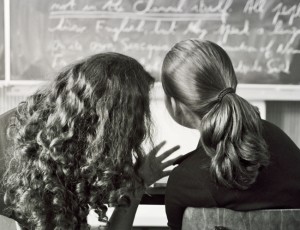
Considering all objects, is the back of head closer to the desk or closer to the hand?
the hand

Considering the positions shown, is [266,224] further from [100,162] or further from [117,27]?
[117,27]

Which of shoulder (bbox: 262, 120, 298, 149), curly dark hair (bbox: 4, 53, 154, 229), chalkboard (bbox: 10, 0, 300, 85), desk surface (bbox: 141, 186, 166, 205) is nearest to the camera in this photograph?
curly dark hair (bbox: 4, 53, 154, 229)

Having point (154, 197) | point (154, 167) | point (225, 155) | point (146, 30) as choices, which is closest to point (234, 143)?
point (225, 155)

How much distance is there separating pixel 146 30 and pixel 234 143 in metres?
0.74

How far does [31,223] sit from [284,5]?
1178 millimetres

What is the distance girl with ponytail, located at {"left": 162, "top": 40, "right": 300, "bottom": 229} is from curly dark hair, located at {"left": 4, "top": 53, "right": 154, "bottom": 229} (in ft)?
0.45

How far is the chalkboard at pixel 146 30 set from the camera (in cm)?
166

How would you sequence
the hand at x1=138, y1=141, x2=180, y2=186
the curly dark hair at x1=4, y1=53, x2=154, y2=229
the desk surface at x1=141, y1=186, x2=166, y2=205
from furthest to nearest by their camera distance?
the desk surface at x1=141, y1=186, x2=166, y2=205
the hand at x1=138, y1=141, x2=180, y2=186
the curly dark hair at x1=4, y1=53, x2=154, y2=229

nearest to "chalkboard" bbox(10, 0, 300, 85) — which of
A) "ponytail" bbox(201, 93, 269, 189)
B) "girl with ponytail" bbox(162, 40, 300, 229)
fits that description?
"girl with ponytail" bbox(162, 40, 300, 229)

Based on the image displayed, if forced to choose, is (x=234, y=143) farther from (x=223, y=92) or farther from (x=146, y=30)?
(x=146, y=30)

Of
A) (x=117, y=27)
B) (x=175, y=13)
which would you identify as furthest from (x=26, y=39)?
(x=175, y=13)

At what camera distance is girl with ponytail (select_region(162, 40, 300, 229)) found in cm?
104

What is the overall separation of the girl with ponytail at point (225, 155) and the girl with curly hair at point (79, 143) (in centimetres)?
12

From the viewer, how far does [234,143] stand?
1.06m
